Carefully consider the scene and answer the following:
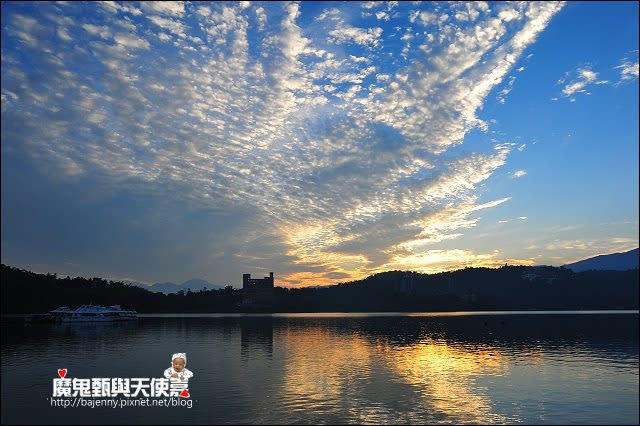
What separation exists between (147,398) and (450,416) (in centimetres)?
2772

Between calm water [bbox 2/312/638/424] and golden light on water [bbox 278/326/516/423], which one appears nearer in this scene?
calm water [bbox 2/312/638/424]

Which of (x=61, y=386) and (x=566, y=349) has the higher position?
(x=61, y=386)

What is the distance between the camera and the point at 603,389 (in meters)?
50.2

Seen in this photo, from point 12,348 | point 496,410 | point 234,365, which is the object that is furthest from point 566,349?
point 12,348

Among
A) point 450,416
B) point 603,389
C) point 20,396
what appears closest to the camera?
point 450,416

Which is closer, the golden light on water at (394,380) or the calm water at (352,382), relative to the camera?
the calm water at (352,382)

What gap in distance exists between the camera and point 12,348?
89562mm

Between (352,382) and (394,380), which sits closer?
(352,382)

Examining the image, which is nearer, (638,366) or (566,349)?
(638,366)

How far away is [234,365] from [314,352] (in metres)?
21.2

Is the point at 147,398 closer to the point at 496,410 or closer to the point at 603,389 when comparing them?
the point at 496,410

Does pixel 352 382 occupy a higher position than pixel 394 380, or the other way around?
pixel 352 382

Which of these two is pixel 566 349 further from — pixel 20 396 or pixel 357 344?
pixel 20 396

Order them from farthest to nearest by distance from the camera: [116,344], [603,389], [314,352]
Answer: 1. [116,344]
2. [314,352]
3. [603,389]
